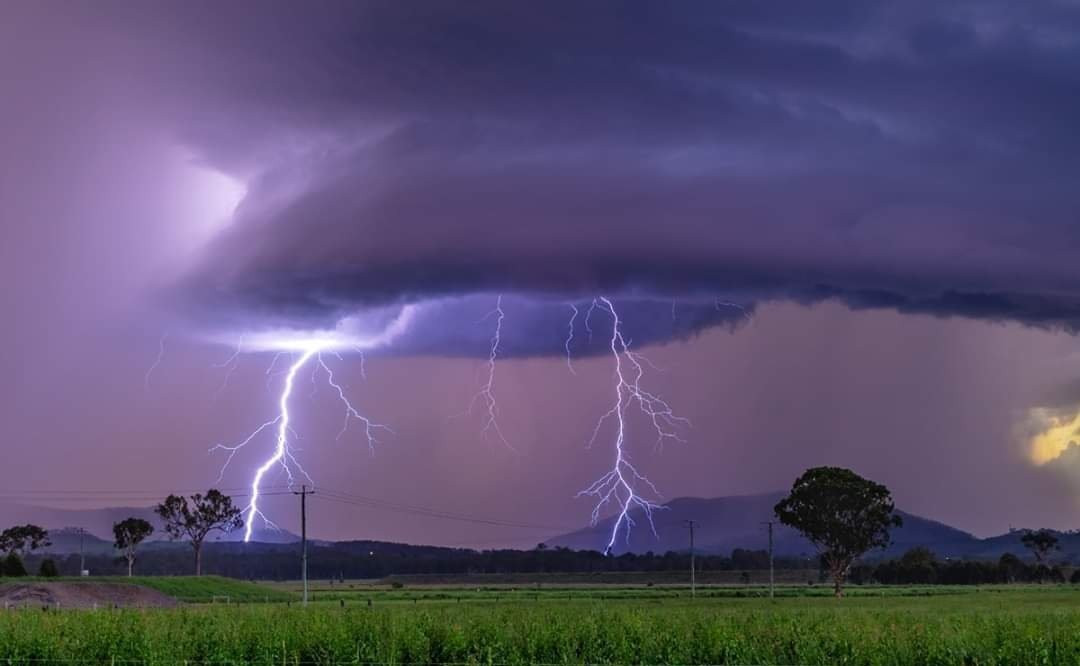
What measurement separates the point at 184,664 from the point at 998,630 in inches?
1253

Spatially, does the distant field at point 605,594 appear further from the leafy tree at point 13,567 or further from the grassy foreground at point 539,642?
the grassy foreground at point 539,642

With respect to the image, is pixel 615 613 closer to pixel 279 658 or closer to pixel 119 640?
pixel 279 658

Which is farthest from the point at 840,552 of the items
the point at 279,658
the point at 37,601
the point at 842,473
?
the point at 279,658

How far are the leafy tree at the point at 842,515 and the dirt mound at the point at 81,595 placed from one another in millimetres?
79033

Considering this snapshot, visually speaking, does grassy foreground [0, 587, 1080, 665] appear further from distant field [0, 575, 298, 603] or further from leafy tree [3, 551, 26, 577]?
leafy tree [3, 551, 26, 577]

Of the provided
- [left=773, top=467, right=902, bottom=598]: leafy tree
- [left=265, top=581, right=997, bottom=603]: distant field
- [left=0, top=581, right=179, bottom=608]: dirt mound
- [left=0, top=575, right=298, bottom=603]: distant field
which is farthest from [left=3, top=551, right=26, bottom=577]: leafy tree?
[left=773, top=467, right=902, bottom=598]: leafy tree

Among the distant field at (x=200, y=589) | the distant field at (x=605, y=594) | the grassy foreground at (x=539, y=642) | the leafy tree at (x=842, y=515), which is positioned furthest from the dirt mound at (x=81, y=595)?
the leafy tree at (x=842, y=515)

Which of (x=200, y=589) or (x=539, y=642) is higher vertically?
(x=539, y=642)

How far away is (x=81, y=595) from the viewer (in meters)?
109

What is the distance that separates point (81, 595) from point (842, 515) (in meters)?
92.9

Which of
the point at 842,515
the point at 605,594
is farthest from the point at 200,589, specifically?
the point at 842,515

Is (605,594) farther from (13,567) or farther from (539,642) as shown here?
(539,642)

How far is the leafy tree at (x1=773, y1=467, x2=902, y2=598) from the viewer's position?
16050 cm

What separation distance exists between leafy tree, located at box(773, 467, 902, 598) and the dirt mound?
259 ft
